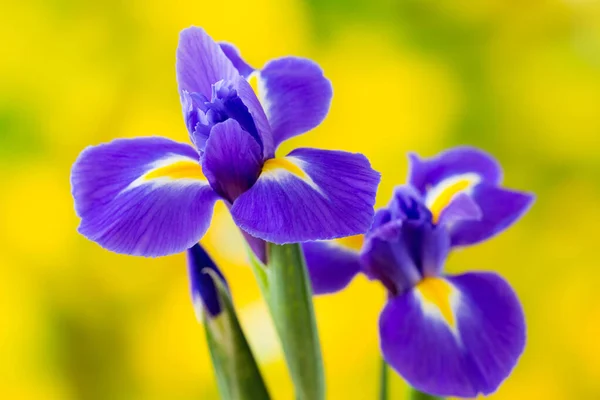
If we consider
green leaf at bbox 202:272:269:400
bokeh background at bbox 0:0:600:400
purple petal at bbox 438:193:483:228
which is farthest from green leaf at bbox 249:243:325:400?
bokeh background at bbox 0:0:600:400

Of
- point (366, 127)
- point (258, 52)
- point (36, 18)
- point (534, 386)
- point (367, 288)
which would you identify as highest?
point (36, 18)

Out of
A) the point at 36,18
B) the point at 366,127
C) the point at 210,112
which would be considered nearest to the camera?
the point at 210,112

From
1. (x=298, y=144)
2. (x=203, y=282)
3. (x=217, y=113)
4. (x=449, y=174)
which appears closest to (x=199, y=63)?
(x=217, y=113)

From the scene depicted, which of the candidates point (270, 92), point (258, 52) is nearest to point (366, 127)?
point (258, 52)

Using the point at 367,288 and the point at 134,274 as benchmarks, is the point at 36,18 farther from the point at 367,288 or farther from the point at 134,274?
the point at 367,288

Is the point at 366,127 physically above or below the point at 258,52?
below

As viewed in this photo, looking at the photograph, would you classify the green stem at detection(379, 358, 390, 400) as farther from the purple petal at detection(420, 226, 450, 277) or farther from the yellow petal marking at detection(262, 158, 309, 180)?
the yellow petal marking at detection(262, 158, 309, 180)

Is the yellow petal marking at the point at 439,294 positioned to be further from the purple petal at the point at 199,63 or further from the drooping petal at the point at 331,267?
the purple petal at the point at 199,63
